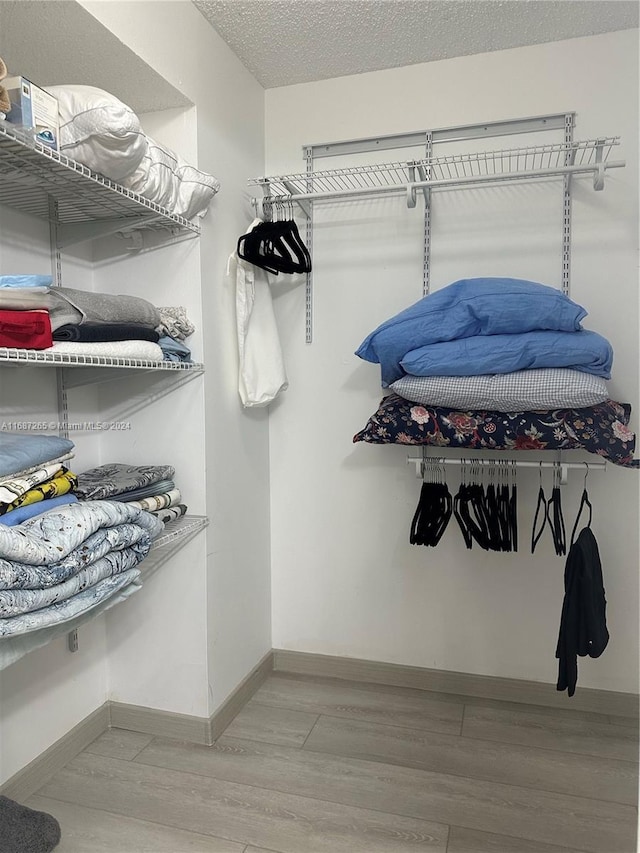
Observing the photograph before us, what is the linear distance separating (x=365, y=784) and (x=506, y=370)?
4.39 ft

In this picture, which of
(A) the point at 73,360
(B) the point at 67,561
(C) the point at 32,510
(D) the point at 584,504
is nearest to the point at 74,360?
(A) the point at 73,360

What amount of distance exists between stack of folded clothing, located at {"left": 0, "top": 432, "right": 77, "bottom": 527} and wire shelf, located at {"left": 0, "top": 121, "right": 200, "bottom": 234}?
0.66 meters

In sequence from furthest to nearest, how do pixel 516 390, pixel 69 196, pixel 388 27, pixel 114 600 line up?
pixel 388 27, pixel 516 390, pixel 69 196, pixel 114 600

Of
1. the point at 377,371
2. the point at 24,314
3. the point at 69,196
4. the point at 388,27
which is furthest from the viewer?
the point at 377,371

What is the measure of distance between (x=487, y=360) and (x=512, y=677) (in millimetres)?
1287

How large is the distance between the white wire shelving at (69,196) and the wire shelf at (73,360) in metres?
0.43

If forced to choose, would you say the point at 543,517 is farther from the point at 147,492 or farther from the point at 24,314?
the point at 24,314

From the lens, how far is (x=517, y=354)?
5.97 ft

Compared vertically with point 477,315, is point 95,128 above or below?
above

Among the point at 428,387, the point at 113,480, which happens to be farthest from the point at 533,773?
the point at 113,480

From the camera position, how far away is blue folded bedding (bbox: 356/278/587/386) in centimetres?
182

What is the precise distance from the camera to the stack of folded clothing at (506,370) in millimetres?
1819

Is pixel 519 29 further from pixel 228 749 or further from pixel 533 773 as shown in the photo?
pixel 228 749

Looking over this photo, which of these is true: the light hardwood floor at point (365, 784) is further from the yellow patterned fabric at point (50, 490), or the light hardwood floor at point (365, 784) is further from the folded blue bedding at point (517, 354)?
the folded blue bedding at point (517, 354)
